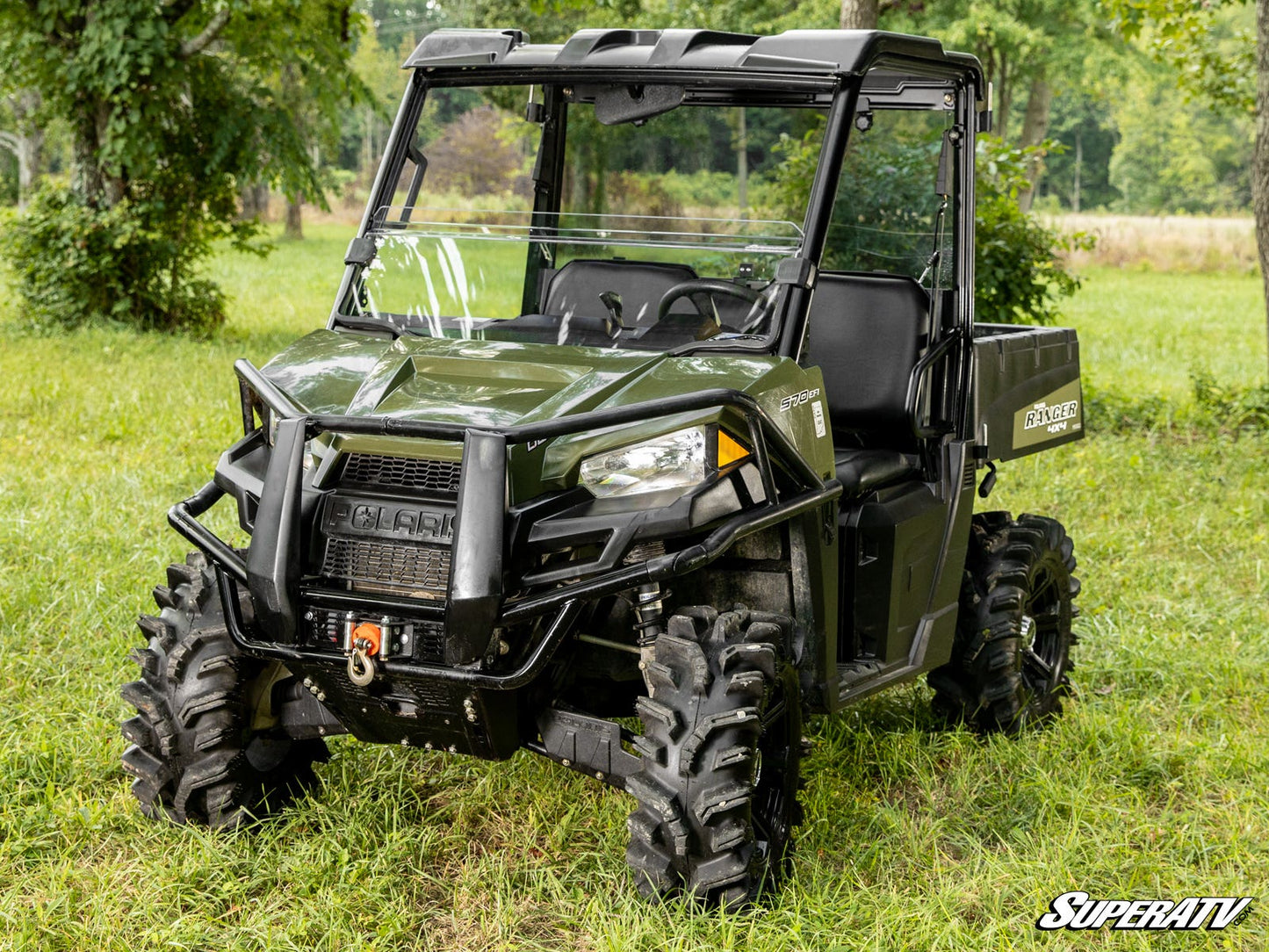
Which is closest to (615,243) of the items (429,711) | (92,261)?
(429,711)

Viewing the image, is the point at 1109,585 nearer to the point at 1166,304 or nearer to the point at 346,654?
the point at 346,654

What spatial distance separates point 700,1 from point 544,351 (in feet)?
Answer: 58.0

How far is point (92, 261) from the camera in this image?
43.9 feet

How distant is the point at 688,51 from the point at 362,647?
1.85 metres

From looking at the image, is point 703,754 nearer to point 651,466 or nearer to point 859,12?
point 651,466

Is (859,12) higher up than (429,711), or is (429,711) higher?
(859,12)

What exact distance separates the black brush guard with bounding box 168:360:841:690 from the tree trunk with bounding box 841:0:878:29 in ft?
21.2

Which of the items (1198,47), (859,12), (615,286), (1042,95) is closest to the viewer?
(615,286)

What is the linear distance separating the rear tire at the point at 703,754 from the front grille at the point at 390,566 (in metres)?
0.55

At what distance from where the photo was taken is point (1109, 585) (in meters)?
6.38

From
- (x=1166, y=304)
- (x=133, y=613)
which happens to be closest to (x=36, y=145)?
(x=1166, y=304)

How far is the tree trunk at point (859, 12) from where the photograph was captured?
30.0 feet

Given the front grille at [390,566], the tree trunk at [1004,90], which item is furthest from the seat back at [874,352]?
the tree trunk at [1004,90]

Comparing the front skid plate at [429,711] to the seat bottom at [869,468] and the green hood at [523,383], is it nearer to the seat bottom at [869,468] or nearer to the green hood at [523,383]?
the green hood at [523,383]
